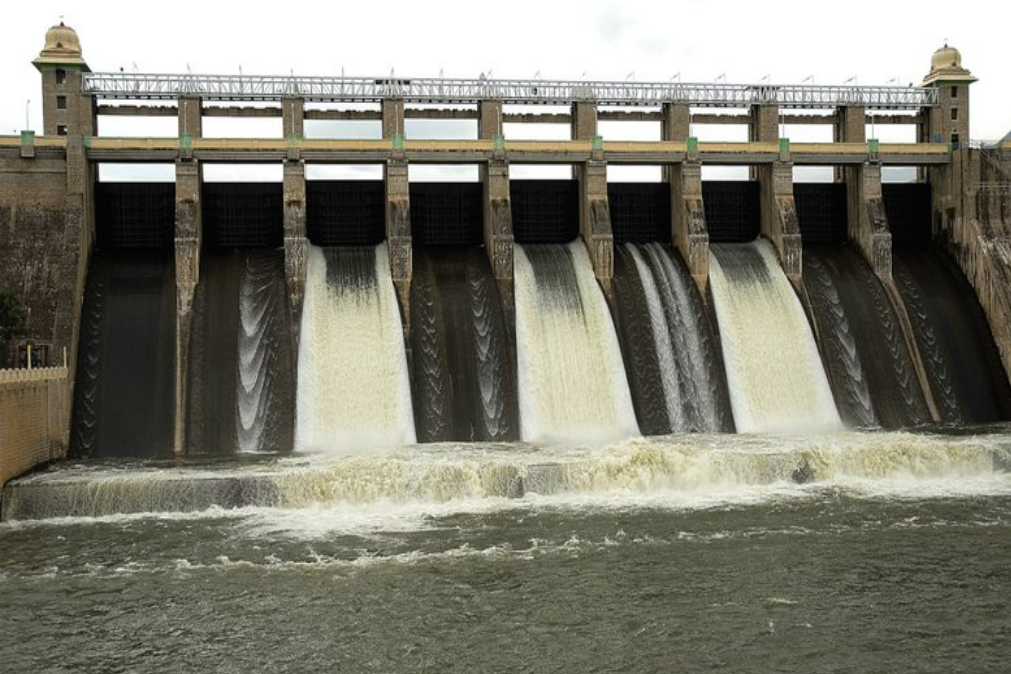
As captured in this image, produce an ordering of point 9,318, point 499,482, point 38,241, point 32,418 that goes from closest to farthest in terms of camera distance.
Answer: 1. point 499,482
2. point 32,418
3. point 9,318
4. point 38,241

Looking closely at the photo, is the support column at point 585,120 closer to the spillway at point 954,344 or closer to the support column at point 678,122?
the support column at point 678,122

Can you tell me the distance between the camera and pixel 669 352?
118 ft

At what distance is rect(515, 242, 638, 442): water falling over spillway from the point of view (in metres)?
33.7

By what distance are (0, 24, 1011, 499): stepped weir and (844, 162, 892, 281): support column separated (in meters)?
0.13

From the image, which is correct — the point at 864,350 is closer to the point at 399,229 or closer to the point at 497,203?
the point at 497,203

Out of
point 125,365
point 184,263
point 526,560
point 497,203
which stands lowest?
point 526,560

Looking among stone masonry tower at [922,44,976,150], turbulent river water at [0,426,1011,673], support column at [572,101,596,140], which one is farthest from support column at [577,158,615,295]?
stone masonry tower at [922,44,976,150]

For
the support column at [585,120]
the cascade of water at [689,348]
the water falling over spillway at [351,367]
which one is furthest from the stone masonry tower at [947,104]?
the water falling over spillway at [351,367]

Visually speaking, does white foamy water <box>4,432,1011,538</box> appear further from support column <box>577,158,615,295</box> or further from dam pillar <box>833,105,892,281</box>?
dam pillar <box>833,105,892,281</box>

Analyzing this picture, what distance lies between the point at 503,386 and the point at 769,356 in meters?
9.97

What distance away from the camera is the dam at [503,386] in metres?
17.5

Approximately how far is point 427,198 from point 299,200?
5.90 metres

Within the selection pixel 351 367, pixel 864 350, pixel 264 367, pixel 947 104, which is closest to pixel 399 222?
pixel 351 367

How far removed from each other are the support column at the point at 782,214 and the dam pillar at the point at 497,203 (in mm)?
10891
